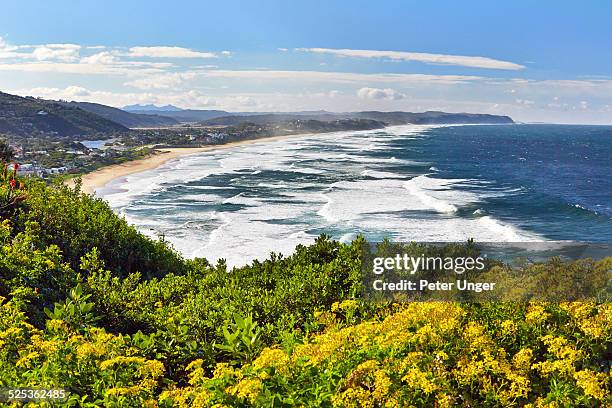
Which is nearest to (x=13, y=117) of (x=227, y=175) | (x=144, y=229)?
(x=227, y=175)

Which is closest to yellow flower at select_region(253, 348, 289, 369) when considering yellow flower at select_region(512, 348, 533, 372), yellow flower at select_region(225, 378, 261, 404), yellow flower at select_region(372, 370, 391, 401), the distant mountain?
yellow flower at select_region(225, 378, 261, 404)

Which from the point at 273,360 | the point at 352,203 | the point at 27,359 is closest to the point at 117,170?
the point at 352,203

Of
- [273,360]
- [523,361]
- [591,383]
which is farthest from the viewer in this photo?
[273,360]

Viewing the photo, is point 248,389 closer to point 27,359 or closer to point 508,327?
point 27,359

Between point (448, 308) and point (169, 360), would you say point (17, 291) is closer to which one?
point (169, 360)

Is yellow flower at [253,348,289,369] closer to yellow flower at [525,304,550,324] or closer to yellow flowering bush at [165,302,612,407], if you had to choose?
yellow flowering bush at [165,302,612,407]
